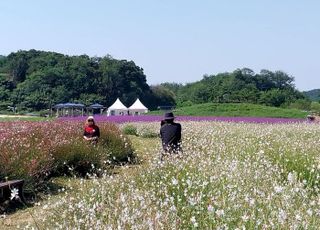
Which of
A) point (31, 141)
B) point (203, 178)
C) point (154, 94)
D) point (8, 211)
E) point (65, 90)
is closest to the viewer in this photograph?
point (203, 178)

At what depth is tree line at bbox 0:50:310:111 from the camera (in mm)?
86312

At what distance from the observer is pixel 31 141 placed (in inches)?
486

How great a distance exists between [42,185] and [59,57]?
334ft

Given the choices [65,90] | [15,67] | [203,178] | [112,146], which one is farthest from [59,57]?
[203,178]

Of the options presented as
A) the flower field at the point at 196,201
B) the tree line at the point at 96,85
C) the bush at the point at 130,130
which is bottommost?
the bush at the point at 130,130

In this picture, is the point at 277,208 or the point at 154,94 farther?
the point at 154,94

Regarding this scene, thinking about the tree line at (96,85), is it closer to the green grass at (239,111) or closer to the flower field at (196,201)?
the green grass at (239,111)

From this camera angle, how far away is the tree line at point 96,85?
8631 centimetres

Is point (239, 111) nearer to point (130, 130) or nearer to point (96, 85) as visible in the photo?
point (130, 130)

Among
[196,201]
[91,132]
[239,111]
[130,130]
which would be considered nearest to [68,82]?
[239,111]

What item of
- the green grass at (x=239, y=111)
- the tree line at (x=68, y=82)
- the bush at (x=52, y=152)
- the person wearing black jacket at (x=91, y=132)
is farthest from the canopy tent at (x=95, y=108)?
the person wearing black jacket at (x=91, y=132)

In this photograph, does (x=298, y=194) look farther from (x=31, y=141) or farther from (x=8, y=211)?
(x=31, y=141)

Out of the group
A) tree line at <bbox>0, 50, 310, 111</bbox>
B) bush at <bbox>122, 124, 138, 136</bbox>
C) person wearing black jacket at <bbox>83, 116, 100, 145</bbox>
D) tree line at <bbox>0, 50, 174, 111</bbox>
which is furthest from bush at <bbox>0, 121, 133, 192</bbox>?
tree line at <bbox>0, 50, 174, 111</bbox>

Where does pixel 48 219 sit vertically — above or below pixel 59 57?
below
